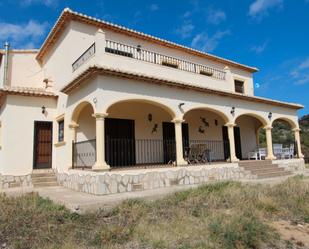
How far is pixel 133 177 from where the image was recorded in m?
9.55

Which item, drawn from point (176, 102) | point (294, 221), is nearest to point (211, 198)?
point (294, 221)

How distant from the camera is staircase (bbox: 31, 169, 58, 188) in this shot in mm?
11551

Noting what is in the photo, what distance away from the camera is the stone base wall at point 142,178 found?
28.9 ft

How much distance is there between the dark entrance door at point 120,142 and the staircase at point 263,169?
552 cm

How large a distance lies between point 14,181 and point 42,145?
1985 millimetres

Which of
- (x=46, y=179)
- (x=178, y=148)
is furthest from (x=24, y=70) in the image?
(x=178, y=148)

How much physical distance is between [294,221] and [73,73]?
978 cm

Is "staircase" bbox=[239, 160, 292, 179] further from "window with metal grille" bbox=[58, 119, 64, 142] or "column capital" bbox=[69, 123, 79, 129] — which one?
"window with metal grille" bbox=[58, 119, 64, 142]

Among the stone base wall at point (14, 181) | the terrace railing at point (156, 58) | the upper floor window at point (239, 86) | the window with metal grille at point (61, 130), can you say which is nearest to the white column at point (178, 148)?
the terrace railing at point (156, 58)

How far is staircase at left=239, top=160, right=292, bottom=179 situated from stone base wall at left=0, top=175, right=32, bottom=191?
32.4 feet

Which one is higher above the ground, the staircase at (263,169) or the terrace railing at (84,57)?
the terrace railing at (84,57)

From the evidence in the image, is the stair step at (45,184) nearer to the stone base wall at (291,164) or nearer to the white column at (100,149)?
the white column at (100,149)

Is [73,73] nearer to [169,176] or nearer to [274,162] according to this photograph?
[169,176]

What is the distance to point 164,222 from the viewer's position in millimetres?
5684
